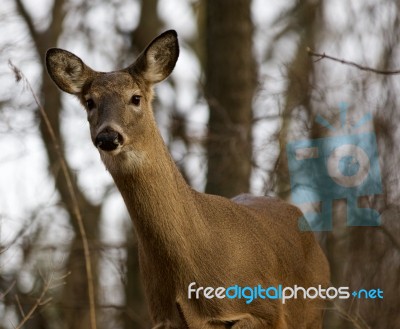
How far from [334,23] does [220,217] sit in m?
4.55

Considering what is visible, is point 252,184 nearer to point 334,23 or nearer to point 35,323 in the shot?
point 334,23

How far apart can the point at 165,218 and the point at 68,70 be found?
156cm

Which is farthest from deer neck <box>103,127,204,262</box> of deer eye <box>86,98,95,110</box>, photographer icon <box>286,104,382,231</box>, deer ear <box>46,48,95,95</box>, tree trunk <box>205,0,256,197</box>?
tree trunk <box>205,0,256,197</box>

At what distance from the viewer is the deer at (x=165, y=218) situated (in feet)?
22.5

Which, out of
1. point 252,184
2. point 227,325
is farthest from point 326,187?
point 227,325

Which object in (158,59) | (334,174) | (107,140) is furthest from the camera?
(334,174)

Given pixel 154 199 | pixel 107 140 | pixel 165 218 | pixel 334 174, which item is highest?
pixel 107 140

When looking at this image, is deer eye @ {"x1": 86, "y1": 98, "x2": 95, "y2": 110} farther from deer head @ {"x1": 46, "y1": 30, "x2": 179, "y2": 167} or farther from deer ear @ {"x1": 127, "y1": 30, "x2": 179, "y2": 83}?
deer ear @ {"x1": 127, "y1": 30, "x2": 179, "y2": 83}

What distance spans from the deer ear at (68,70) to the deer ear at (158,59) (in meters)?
0.37

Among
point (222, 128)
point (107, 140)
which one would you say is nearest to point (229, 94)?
point (222, 128)

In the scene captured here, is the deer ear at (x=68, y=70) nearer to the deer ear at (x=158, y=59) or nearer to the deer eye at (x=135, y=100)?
the deer ear at (x=158, y=59)

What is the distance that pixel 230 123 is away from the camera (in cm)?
1176

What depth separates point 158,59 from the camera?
24.9ft

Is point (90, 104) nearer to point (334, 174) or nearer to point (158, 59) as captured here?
point (158, 59)
